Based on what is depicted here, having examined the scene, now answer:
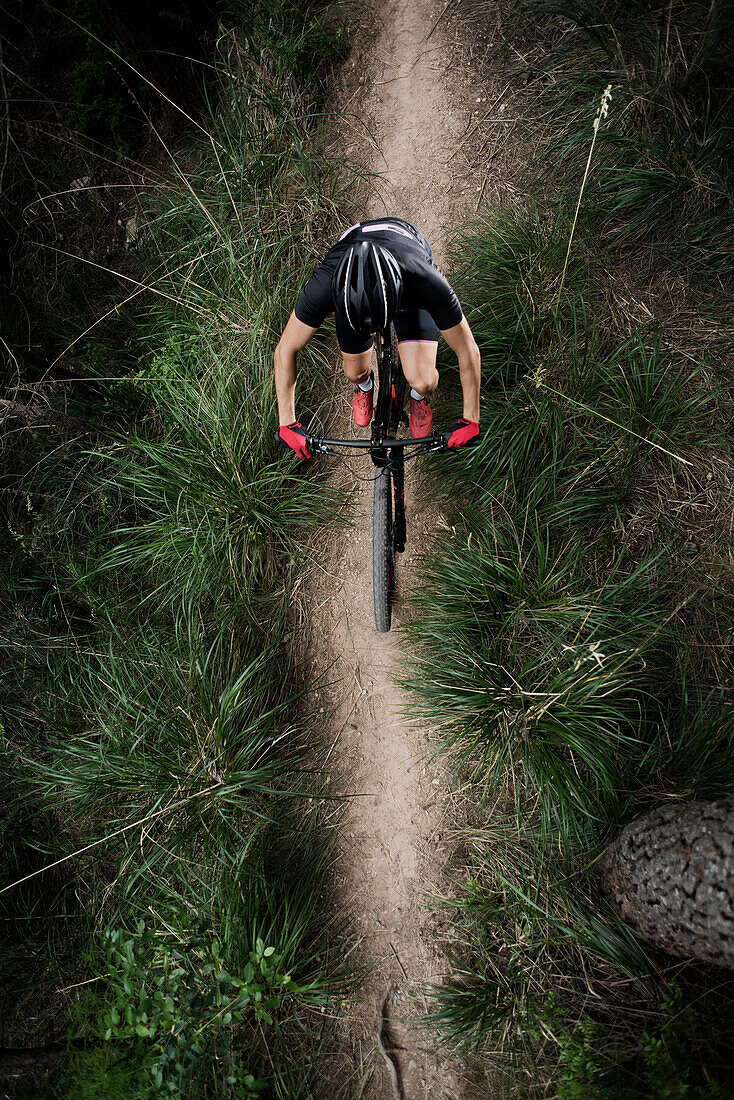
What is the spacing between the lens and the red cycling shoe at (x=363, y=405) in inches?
161

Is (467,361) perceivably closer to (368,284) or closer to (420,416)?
(368,284)

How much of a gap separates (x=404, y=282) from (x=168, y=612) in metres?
3.06

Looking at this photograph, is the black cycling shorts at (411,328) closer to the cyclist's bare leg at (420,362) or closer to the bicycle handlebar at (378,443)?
the cyclist's bare leg at (420,362)

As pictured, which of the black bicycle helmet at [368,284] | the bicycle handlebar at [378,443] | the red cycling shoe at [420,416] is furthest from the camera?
the red cycling shoe at [420,416]

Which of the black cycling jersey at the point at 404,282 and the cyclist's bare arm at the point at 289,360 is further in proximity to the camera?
the cyclist's bare arm at the point at 289,360

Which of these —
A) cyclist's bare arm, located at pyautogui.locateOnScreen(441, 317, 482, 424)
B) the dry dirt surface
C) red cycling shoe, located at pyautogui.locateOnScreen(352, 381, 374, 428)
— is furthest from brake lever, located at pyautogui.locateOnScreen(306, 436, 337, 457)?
the dry dirt surface

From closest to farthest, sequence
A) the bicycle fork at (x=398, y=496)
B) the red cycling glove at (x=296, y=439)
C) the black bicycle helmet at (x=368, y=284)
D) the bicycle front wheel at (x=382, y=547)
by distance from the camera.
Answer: the black bicycle helmet at (x=368, y=284) → the red cycling glove at (x=296, y=439) → the bicycle fork at (x=398, y=496) → the bicycle front wheel at (x=382, y=547)

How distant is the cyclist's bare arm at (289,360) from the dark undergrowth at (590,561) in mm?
1445

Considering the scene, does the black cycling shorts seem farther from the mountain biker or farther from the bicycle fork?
the bicycle fork

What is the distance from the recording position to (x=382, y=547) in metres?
3.69

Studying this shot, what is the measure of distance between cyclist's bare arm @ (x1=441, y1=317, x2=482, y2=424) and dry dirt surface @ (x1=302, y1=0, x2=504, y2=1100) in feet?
4.44

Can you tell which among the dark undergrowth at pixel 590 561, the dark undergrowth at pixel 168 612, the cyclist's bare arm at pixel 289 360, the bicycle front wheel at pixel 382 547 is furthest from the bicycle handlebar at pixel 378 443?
the dark undergrowth at pixel 168 612

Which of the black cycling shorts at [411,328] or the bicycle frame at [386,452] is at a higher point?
the black cycling shorts at [411,328]

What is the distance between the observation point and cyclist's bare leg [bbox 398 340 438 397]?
11.2 feet
